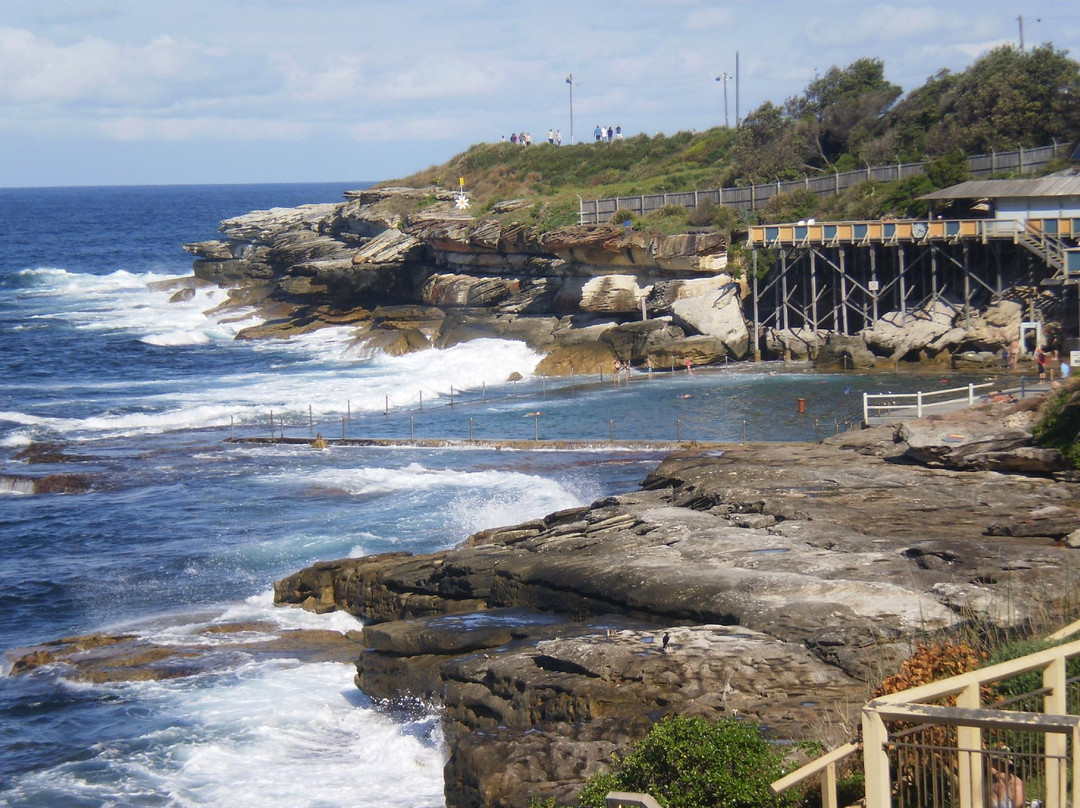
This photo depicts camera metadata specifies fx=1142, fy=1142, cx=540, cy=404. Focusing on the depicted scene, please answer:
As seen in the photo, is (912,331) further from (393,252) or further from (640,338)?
(393,252)

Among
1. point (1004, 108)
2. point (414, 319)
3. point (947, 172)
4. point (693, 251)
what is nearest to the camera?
point (693, 251)

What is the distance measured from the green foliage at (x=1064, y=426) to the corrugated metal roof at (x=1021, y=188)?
22098 millimetres

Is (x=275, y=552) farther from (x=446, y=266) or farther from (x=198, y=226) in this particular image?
(x=198, y=226)

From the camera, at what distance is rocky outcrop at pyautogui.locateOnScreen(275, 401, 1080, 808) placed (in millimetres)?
12531

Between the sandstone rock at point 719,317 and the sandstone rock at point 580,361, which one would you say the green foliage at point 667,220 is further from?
the sandstone rock at point 580,361

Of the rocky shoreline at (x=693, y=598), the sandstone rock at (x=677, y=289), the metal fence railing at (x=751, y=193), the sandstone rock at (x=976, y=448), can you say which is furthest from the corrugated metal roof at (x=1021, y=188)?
the sandstone rock at (x=976, y=448)

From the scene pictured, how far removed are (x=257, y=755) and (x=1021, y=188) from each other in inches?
1411

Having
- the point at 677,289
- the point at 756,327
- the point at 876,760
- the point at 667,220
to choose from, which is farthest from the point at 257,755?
the point at 667,220

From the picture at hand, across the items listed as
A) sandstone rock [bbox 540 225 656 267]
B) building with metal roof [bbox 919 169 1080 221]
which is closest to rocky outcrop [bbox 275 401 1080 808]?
building with metal roof [bbox 919 169 1080 221]

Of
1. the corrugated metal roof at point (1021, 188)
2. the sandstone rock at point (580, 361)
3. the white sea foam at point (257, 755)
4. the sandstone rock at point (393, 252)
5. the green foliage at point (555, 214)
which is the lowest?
the white sea foam at point (257, 755)

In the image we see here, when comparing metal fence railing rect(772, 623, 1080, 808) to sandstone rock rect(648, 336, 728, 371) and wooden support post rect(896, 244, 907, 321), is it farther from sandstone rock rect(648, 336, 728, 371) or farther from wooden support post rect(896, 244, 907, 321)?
sandstone rock rect(648, 336, 728, 371)

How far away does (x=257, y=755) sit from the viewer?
15.5 meters

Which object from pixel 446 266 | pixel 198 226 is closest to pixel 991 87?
pixel 446 266

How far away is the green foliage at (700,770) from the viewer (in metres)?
8.30
